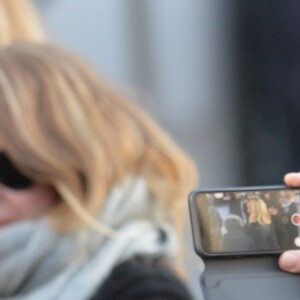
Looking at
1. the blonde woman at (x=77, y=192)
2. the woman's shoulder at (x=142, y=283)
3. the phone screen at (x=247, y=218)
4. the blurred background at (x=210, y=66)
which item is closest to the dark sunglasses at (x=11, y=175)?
the blonde woman at (x=77, y=192)

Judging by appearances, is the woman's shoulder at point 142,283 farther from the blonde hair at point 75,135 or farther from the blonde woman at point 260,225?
the blonde woman at point 260,225

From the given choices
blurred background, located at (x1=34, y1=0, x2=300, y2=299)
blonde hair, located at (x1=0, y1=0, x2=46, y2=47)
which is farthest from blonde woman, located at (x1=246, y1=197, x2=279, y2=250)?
blurred background, located at (x1=34, y1=0, x2=300, y2=299)

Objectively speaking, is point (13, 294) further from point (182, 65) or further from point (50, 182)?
point (182, 65)

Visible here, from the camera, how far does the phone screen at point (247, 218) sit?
1.21 meters

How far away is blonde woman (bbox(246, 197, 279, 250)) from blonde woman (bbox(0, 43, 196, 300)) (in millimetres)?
366

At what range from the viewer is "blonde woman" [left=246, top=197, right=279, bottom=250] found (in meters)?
1.21

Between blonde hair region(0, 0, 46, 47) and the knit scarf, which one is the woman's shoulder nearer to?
the knit scarf

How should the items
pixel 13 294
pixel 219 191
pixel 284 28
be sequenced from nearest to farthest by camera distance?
pixel 219 191 < pixel 13 294 < pixel 284 28

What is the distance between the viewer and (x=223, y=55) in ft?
8.81

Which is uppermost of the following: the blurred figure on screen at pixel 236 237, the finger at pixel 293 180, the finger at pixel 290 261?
the finger at pixel 293 180

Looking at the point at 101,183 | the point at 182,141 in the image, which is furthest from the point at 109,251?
the point at 182,141

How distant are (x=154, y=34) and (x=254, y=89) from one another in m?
0.34

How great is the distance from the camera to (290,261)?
1.17 m

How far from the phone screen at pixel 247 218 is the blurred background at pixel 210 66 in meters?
1.33
